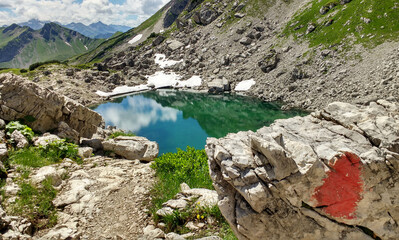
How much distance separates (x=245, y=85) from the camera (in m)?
65.2

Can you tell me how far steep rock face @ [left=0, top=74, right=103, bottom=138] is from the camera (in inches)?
553

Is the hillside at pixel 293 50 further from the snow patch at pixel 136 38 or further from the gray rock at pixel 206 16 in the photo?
the snow patch at pixel 136 38

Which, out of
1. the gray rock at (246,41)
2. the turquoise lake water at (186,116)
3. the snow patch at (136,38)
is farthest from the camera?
the snow patch at (136,38)

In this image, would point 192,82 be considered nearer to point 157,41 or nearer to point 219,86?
point 219,86

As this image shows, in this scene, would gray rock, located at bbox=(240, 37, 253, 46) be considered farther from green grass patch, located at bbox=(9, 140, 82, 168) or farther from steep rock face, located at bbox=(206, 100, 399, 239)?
steep rock face, located at bbox=(206, 100, 399, 239)

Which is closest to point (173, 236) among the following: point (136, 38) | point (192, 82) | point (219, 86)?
point (219, 86)

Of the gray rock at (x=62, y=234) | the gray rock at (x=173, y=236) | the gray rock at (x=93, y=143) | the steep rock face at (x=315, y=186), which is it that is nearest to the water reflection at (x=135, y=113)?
the gray rock at (x=93, y=143)

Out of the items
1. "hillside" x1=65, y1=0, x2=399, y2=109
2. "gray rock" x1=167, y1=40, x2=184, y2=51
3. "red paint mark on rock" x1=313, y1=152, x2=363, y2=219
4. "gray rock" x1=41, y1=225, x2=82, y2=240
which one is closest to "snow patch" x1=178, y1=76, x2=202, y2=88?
Result: "hillside" x1=65, y1=0, x2=399, y2=109

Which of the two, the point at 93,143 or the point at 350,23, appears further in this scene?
the point at 350,23

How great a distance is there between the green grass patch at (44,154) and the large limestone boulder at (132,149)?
2.42 m

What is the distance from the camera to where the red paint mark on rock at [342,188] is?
5227mm

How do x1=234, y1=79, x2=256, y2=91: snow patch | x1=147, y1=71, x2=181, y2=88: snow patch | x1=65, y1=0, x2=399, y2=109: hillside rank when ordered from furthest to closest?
x1=147, y1=71, x2=181, y2=88: snow patch → x1=234, y1=79, x2=256, y2=91: snow patch → x1=65, y1=0, x2=399, y2=109: hillside

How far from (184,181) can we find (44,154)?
25.1 feet

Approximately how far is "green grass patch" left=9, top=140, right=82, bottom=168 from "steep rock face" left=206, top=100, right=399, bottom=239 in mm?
9629
